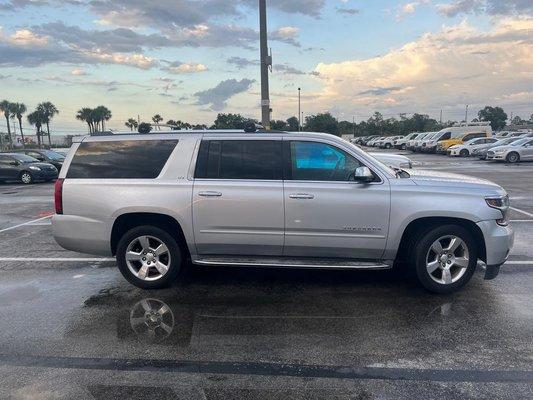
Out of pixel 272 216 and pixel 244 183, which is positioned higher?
pixel 244 183

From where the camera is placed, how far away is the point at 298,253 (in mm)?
5430

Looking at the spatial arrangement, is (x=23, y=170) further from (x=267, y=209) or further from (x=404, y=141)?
(x=404, y=141)

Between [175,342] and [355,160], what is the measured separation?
9.02 ft

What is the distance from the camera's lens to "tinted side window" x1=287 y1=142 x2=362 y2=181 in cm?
538

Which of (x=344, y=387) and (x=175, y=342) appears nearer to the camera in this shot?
(x=344, y=387)

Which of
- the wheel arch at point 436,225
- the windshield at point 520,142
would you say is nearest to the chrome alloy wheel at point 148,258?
the wheel arch at point 436,225

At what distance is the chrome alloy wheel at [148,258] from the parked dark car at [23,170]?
711 inches

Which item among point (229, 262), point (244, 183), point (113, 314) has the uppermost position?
point (244, 183)

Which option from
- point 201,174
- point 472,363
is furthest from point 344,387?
point 201,174

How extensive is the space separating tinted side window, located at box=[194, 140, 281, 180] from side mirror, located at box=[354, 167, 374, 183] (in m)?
0.88

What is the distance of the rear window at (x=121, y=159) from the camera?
563 centimetres

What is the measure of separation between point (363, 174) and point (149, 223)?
2.59 m

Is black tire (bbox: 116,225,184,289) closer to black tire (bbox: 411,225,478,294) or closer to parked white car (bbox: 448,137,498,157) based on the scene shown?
black tire (bbox: 411,225,478,294)

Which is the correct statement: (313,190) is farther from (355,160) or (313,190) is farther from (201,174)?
(201,174)
